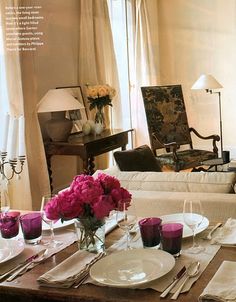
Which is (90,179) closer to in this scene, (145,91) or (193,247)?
(193,247)

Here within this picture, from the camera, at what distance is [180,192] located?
214 cm

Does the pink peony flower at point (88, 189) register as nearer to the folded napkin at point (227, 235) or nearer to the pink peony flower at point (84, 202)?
the pink peony flower at point (84, 202)

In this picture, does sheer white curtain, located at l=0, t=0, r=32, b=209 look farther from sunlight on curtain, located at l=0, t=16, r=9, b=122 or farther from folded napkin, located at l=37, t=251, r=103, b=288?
folded napkin, located at l=37, t=251, r=103, b=288

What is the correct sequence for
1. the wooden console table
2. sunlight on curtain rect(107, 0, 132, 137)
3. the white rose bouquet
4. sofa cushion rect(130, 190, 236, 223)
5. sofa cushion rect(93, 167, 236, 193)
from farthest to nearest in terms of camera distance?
sunlight on curtain rect(107, 0, 132, 137) < the white rose bouquet < the wooden console table < sofa cushion rect(93, 167, 236, 193) < sofa cushion rect(130, 190, 236, 223)

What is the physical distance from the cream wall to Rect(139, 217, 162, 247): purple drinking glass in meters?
4.94

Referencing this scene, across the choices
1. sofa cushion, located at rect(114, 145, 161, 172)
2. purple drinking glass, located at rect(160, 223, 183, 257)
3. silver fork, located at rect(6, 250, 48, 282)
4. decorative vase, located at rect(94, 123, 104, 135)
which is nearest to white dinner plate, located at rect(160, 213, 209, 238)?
purple drinking glass, located at rect(160, 223, 183, 257)

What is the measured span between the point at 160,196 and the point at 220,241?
24.7 inches

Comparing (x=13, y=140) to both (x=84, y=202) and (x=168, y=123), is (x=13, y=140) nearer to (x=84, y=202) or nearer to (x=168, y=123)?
(x=84, y=202)

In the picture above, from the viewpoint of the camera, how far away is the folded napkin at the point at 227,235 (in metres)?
1.48

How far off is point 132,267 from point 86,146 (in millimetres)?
2410

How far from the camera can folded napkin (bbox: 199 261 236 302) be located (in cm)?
110

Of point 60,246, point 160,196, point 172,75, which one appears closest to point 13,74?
point 160,196

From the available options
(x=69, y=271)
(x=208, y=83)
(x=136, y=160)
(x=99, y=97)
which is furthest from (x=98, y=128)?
(x=69, y=271)

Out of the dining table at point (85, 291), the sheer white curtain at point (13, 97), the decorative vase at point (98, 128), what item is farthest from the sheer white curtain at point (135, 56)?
the dining table at point (85, 291)
